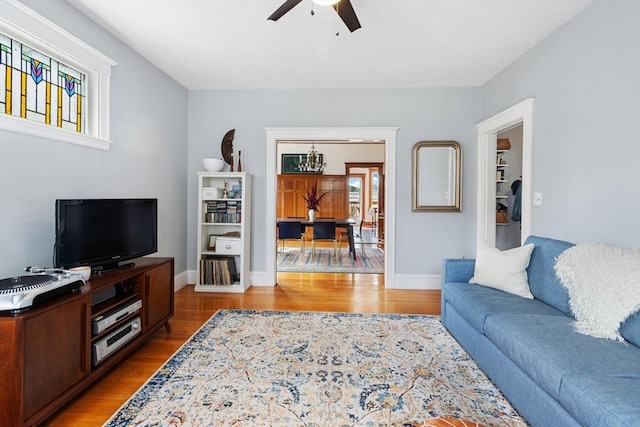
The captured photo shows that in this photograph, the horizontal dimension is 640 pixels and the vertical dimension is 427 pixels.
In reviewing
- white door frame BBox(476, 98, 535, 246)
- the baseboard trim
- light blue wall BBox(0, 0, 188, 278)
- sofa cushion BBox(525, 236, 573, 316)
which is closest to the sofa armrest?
sofa cushion BBox(525, 236, 573, 316)

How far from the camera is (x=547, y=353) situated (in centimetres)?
154

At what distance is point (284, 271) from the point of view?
5.34 m

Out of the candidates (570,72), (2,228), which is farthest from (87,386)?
(570,72)

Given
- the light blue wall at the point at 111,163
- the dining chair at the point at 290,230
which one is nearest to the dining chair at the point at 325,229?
the dining chair at the point at 290,230

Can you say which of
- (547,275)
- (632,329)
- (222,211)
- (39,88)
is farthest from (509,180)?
(39,88)

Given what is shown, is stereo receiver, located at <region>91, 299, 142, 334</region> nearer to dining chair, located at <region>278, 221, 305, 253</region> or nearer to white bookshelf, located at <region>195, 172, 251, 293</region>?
white bookshelf, located at <region>195, 172, 251, 293</region>

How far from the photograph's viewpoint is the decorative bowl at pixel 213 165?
4195 millimetres

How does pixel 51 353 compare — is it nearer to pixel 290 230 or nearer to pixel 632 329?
pixel 632 329

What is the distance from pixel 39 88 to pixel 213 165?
2005mm

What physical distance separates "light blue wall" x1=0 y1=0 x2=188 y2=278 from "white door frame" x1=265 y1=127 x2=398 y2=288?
3.76ft

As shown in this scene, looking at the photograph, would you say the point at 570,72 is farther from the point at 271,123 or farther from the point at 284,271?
the point at 284,271

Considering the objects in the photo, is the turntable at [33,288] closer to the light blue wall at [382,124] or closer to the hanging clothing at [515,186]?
the light blue wall at [382,124]

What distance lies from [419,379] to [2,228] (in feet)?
9.06

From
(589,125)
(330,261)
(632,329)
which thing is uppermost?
(589,125)
